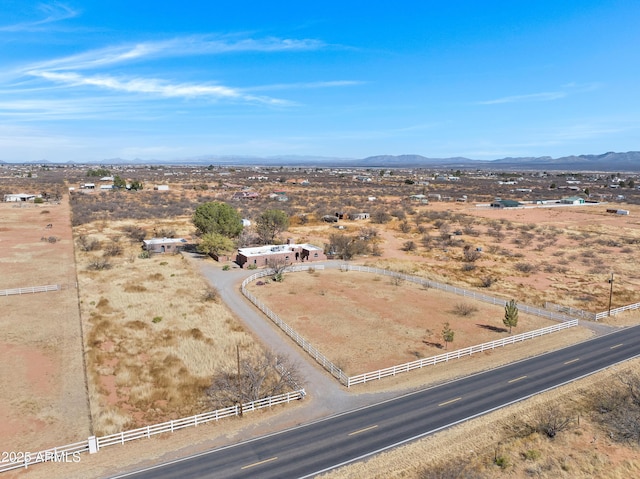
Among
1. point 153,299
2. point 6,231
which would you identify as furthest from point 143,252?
point 6,231

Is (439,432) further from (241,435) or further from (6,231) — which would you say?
(6,231)

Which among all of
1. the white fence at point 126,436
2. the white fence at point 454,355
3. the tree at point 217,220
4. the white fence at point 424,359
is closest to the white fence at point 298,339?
the white fence at point 424,359

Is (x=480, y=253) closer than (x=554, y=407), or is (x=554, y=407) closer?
(x=554, y=407)

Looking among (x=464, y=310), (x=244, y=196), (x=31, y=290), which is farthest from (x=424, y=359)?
(x=244, y=196)

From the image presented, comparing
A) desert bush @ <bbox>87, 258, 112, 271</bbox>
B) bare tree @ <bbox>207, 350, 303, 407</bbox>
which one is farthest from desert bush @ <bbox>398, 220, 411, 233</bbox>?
bare tree @ <bbox>207, 350, 303, 407</bbox>

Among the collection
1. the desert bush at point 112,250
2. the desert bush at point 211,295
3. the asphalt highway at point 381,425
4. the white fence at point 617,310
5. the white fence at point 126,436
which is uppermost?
the desert bush at point 112,250

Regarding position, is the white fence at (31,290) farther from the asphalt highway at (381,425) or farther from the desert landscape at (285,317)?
the asphalt highway at (381,425)

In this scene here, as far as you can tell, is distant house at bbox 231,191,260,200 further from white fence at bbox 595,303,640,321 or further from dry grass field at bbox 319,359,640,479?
dry grass field at bbox 319,359,640,479
